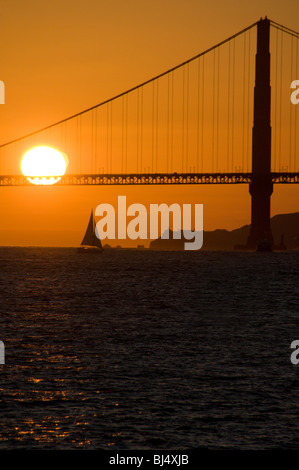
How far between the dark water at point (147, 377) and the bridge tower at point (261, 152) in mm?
65955

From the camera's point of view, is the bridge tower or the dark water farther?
the bridge tower

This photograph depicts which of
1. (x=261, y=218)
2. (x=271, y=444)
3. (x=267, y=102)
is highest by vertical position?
(x=267, y=102)

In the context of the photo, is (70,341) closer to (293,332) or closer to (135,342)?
(135,342)

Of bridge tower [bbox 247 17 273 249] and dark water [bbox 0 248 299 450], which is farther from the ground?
bridge tower [bbox 247 17 273 249]

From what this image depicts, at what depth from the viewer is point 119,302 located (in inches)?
Answer: 1564

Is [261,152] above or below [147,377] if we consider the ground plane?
above

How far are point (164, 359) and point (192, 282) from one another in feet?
124

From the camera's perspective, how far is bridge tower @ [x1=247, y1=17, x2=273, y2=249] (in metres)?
102

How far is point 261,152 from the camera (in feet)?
334

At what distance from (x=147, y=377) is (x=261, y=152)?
8610 centimetres

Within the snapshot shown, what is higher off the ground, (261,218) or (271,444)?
(261,218)

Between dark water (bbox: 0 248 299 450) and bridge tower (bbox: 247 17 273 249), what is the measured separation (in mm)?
65955

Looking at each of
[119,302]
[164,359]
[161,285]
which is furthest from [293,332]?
[161,285]

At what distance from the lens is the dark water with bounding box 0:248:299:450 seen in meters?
13.3
